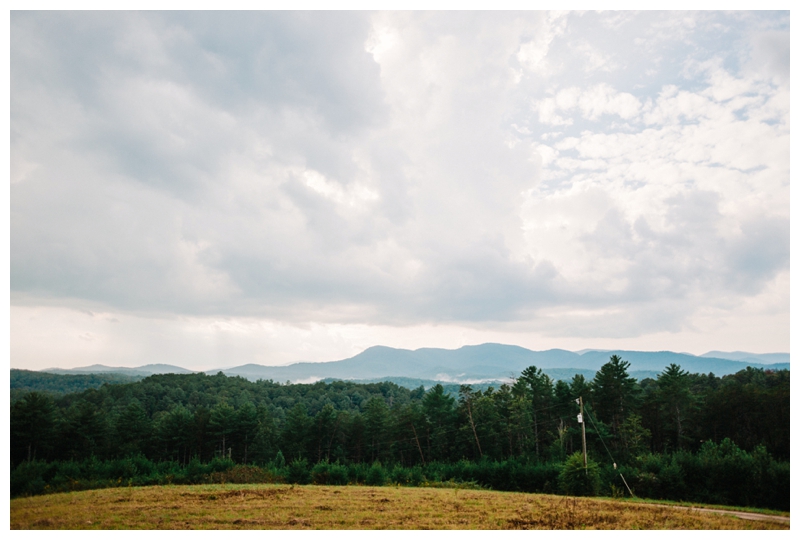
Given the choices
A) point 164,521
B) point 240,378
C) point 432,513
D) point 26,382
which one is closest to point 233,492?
point 164,521

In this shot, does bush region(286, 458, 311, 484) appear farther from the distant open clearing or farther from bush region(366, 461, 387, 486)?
the distant open clearing

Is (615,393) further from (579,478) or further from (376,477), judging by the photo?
(376,477)

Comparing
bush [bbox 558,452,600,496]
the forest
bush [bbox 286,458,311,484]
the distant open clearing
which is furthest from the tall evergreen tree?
bush [bbox 286,458,311,484]

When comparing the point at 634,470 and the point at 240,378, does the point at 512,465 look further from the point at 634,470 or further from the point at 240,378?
the point at 240,378

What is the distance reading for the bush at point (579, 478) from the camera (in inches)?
552

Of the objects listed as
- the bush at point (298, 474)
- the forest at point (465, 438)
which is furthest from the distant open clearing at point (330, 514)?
the bush at point (298, 474)

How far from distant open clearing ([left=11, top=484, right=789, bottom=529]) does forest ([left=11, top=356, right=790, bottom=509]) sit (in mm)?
1283

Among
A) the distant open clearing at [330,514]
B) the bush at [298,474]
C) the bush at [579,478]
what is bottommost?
the bush at [298,474]

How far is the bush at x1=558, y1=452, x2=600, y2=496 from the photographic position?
1403 centimetres

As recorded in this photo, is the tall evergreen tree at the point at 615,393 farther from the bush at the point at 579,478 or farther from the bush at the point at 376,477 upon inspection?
the bush at the point at 376,477

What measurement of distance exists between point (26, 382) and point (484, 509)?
13420 mm

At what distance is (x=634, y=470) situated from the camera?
47.3 ft

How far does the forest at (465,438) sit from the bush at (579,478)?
0.14 feet

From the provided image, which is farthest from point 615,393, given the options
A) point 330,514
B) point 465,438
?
point 330,514
